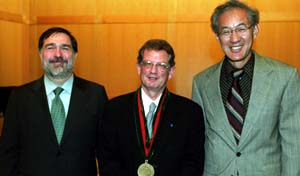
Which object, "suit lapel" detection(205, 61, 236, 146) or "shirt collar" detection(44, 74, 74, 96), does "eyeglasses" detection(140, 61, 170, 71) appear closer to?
"suit lapel" detection(205, 61, 236, 146)

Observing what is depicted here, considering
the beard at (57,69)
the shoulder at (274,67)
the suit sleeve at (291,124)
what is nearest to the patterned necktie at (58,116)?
the beard at (57,69)

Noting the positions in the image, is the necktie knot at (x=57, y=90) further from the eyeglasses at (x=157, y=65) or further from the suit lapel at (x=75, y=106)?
the eyeglasses at (x=157, y=65)

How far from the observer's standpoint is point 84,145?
253 cm

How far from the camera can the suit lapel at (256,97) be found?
7.29 ft

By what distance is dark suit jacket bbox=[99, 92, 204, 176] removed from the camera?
232 centimetres

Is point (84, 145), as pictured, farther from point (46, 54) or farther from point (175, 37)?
point (175, 37)

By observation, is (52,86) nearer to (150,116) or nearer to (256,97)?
(150,116)

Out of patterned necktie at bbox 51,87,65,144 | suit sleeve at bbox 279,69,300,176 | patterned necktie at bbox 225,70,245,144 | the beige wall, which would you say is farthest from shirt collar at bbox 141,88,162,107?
the beige wall

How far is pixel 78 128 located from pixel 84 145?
0.12 meters

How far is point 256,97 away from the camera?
2.24 metres

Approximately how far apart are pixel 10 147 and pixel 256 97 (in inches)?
64.0

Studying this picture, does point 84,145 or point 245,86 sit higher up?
point 245,86

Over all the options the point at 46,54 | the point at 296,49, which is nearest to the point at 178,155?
the point at 46,54

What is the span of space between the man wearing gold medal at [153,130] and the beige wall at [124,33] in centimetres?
341
